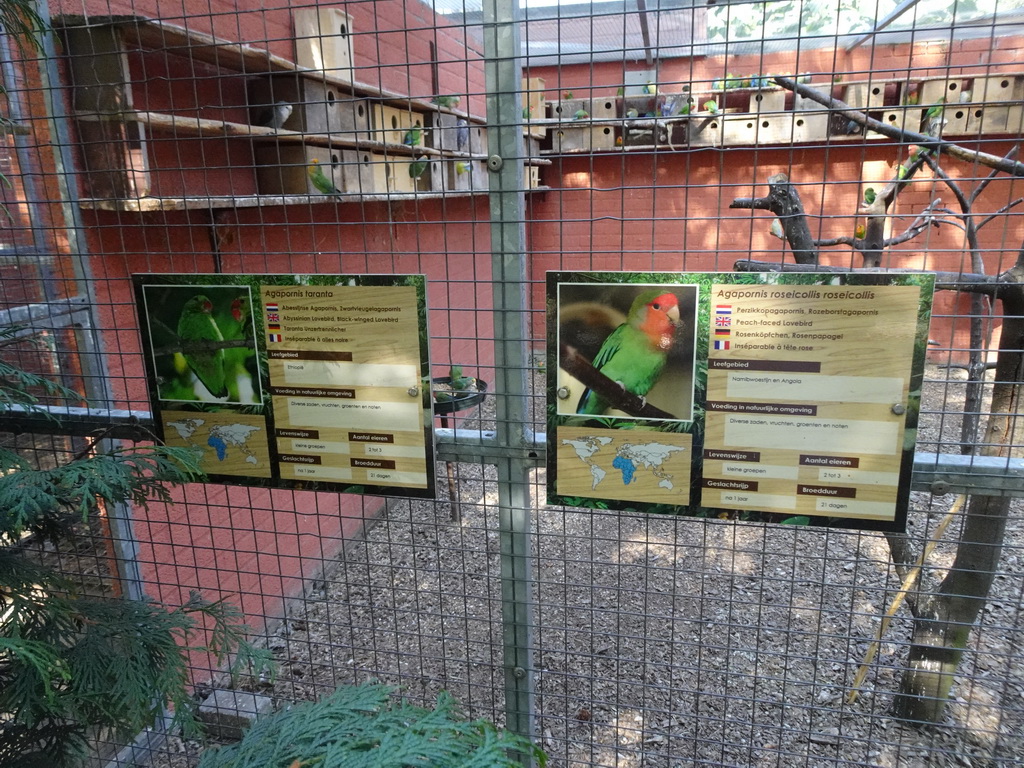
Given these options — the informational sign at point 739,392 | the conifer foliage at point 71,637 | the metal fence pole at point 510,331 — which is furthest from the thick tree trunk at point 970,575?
the conifer foliage at point 71,637

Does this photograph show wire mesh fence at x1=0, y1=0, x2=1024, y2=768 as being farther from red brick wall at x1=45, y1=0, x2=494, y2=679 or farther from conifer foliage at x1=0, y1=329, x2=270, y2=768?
conifer foliage at x1=0, y1=329, x2=270, y2=768

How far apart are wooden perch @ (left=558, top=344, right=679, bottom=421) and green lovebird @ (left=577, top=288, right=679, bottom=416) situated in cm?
1

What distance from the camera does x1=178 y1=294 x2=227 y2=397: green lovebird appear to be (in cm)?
183

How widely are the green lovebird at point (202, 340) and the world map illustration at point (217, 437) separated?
0.32ft

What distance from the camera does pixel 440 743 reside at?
1335 millimetres

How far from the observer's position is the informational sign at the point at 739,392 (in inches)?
56.6

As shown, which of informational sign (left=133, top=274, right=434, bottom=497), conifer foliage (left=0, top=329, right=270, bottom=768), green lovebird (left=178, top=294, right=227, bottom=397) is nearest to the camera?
conifer foliage (left=0, top=329, right=270, bottom=768)

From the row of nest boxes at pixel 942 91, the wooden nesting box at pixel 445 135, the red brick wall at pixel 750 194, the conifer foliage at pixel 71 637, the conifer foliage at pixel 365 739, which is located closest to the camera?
the conifer foliage at pixel 365 739

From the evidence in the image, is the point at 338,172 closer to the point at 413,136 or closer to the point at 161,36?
the point at 413,136

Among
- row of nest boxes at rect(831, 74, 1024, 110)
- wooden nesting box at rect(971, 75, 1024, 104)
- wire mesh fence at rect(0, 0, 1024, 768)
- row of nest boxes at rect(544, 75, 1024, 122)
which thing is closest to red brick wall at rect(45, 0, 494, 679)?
wire mesh fence at rect(0, 0, 1024, 768)

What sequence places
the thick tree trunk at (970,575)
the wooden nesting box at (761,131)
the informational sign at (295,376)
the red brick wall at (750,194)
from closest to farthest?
the informational sign at (295,376), the thick tree trunk at (970,575), the wooden nesting box at (761,131), the red brick wall at (750,194)

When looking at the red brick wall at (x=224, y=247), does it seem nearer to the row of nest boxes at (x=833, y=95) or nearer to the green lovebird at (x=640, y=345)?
the green lovebird at (x=640, y=345)

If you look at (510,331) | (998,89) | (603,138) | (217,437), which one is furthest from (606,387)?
(998,89)

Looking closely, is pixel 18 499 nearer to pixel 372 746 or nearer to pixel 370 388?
pixel 370 388
